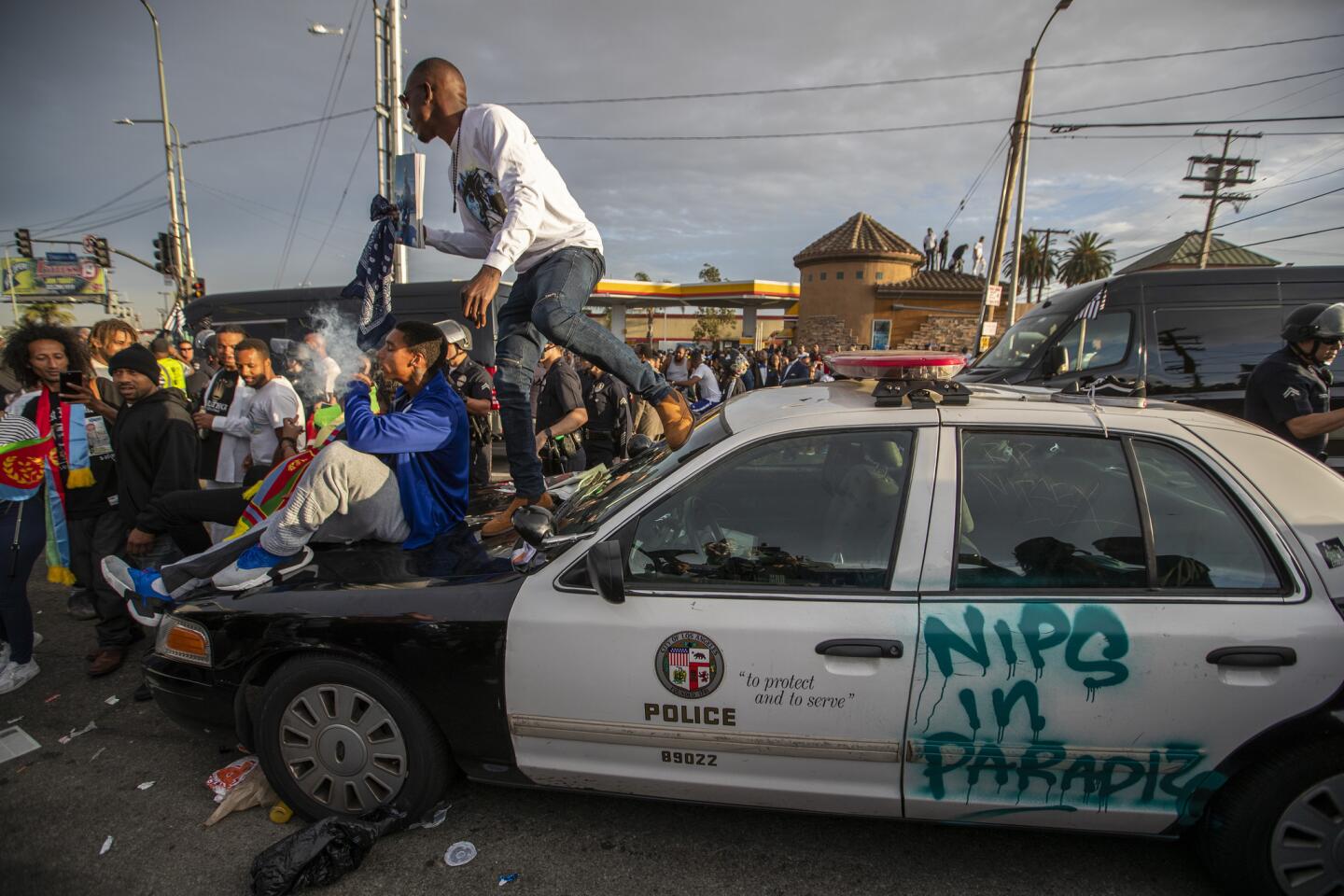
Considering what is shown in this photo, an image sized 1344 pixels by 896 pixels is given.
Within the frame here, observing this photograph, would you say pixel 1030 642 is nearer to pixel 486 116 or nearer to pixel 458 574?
pixel 458 574

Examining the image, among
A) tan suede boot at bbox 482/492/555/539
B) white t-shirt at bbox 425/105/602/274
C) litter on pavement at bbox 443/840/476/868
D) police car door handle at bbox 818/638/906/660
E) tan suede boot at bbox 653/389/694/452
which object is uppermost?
white t-shirt at bbox 425/105/602/274

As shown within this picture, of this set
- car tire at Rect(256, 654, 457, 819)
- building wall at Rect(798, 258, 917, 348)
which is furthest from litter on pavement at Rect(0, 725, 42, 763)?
building wall at Rect(798, 258, 917, 348)

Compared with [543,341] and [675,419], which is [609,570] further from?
[543,341]

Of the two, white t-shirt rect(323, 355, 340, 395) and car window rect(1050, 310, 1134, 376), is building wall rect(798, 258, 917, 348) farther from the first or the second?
white t-shirt rect(323, 355, 340, 395)

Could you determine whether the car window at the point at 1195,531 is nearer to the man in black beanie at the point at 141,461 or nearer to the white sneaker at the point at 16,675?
the man in black beanie at the point at 141,461

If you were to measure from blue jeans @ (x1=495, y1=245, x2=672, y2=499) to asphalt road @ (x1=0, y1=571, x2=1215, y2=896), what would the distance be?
1522 millimetres

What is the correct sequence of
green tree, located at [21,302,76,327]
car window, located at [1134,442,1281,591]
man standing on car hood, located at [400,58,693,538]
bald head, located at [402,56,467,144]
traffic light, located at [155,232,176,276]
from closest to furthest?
car window, located at [1134,442,1281,591]
man standing on car hood, located at [400,58,693,538]
bald head, located at [402,56,467,144]
green tree, located at [21,302,76,327]
traffic light, located at [155,232,176,276]

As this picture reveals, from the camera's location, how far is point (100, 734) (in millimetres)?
3094

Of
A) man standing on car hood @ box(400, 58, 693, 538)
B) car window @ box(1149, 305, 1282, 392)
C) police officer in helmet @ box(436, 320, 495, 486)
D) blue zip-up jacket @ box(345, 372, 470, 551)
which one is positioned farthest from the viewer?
car window @ box(1149, 305, 1282, 392)

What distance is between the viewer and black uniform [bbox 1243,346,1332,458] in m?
3.46

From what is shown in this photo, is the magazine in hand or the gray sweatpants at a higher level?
the magazine in hand

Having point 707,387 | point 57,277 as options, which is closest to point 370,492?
point 707,387

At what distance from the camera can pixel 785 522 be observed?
7.38ft

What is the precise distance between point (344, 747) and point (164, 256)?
24.3 meters
